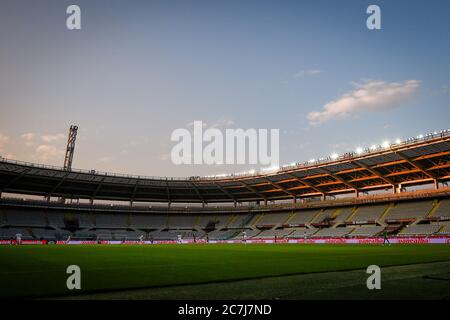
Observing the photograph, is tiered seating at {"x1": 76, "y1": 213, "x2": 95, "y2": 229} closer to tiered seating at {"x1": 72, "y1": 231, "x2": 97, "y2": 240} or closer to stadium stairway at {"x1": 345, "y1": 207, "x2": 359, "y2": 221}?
tiered seating at {"x1": 72, "y1": 231, "x2": 97, "y2": 240}

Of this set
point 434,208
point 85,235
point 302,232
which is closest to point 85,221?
point 85,235

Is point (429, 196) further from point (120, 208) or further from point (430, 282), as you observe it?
point (120, 208)

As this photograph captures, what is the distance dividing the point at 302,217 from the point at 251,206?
51.8 feet

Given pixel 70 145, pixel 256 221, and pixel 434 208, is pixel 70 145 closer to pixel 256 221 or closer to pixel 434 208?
pixel 256 221

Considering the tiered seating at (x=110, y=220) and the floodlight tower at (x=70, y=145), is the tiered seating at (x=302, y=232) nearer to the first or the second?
the tiered seating at (x=110, y=220)

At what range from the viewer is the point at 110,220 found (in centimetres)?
8719

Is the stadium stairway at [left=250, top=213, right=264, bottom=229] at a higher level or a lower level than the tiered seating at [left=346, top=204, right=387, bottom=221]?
lower

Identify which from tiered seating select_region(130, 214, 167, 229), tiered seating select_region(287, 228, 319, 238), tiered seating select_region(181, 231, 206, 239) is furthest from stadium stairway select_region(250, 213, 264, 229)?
tiered seating select_region(130, 214, 167, 229)

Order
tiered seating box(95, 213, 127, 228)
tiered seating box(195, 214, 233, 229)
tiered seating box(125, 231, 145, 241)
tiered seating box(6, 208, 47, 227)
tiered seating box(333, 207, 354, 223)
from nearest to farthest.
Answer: tiered seating box(333, 207, 354, 223)
tiered seating box(6, 208, 47, 227)
tiered seating box(125, 231, 145, 241)
tiered seating box(95, 213, 127, 228)
tiered seating box(195, 214, 233, 229)

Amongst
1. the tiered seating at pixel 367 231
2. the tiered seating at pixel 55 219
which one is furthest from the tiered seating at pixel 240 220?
the tiered seating at pixel 55 219

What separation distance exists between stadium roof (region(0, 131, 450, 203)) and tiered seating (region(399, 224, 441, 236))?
9.69 meters

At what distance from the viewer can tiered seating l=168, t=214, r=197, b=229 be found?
92438 mm

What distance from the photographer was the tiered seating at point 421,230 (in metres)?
52.8
